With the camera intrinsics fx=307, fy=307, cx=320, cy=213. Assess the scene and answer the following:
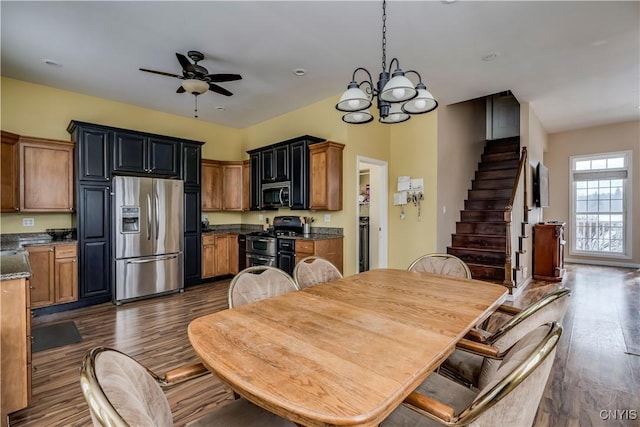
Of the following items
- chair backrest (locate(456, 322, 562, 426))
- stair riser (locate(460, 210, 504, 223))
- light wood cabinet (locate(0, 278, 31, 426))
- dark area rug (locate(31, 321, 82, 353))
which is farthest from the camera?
stair riser (locate(460, 210, 504, 223))

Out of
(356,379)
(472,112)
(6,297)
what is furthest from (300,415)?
(472,112)

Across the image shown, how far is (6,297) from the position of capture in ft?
5.91

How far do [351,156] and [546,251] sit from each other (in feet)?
12.8

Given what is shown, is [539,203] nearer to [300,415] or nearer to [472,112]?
[472,112]

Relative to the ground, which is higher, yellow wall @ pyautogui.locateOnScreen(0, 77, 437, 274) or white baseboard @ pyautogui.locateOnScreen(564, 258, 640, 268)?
yellow wall @ pyautogui.locateOnScreen(0, 77, 437, 274)

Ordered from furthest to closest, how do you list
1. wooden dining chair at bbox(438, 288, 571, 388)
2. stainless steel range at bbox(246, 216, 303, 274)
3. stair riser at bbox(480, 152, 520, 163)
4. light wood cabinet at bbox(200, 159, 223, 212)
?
stair riser at bbox(480, 152, 520, 163) → light wood cabinet at bbox(200, 159, 223, 212) → stainless steel range at bbox(246, 216, 303, 274) → wooden dining chair at bbox(438, 288, 571, 388)

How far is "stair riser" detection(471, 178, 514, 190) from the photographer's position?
5579 mm

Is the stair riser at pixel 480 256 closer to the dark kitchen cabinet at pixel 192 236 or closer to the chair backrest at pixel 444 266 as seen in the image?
the chair backrest at pixel 444 266

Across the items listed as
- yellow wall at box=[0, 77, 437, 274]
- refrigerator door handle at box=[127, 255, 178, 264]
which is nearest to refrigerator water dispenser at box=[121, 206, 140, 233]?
refrigerator door handle at box=[127, 255, 178, 264]

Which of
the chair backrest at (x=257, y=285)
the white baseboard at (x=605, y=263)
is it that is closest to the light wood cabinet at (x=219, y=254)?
the chair backrest at (x=257, y=285)

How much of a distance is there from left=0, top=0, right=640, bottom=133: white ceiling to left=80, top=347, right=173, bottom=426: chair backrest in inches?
107

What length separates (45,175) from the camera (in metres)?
3.92

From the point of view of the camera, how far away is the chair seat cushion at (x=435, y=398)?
116cm

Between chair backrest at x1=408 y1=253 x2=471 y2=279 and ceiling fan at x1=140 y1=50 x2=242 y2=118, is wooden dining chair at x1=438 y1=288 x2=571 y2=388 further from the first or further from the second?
ceiling fan at x1=140 y1=50 x2=242 y2=118
